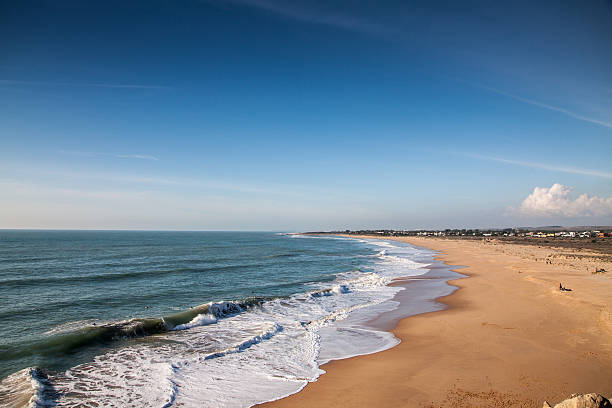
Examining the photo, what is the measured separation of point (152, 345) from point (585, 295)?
73.4 ft

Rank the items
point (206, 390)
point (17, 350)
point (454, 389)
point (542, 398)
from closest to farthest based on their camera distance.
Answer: point (542, 398)
point (454, 389)
point (206, 390)
point (17, 350)

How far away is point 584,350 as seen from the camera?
A: 962cm

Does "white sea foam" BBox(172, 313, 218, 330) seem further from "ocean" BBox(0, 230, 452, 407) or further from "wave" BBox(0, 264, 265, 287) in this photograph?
"wave" BBox(0, 264, 265, 287)

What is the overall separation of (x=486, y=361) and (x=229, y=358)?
833 cm

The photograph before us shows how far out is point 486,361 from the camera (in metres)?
9.18

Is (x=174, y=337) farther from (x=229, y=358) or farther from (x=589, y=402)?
(x=589, y=402)

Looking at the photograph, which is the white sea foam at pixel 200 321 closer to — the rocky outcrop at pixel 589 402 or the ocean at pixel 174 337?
the ocean at pixel 174 337

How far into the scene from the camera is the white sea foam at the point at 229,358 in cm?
784

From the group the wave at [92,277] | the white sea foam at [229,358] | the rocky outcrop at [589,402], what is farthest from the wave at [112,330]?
the rocky outcrop at [589,402]

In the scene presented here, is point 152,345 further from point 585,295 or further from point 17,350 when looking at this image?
point 585,295

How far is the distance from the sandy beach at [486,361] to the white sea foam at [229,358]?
3.38 ft

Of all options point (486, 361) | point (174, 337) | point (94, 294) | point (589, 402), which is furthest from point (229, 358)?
point (94, 294)

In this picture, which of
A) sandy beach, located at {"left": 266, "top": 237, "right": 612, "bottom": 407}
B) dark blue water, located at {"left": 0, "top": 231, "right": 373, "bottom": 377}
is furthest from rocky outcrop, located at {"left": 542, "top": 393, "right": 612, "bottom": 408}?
dark blue water, located at {"left": 0, "top": 231, "right": 373, "bottom": 377}

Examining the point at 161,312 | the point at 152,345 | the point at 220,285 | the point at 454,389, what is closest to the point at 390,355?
the point at 454,389
